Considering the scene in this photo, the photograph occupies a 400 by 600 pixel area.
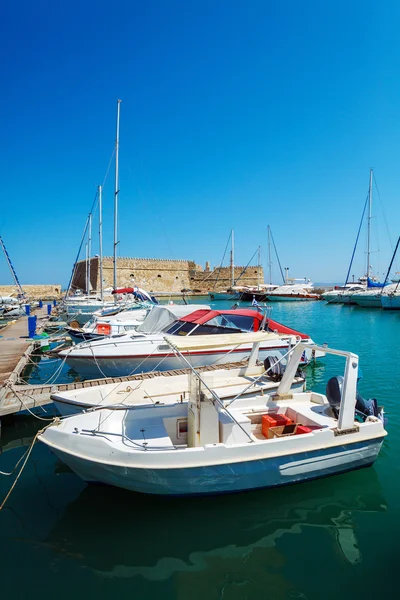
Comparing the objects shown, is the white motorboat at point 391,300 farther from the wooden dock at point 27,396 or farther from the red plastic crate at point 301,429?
the red plastic crate at point 301,429

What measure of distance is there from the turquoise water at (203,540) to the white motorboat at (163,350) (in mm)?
4690

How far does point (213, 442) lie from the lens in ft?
18.4

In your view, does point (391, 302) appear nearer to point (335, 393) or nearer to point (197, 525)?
point (335, 393)

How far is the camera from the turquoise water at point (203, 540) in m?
4.10

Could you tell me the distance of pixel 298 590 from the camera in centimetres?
404

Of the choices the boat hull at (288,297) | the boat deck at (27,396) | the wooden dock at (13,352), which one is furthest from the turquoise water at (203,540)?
the boat hull at (288,297)

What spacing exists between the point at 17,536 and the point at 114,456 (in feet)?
5.16

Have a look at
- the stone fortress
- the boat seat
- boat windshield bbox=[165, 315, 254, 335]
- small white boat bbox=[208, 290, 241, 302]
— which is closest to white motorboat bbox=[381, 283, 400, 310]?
small white boat bbox=[208, 290, 241, 302]

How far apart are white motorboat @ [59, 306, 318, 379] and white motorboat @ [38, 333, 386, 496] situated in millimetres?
4458

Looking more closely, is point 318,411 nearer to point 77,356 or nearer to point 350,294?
point 77,356

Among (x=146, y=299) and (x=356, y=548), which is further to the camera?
(x=146, y=299)

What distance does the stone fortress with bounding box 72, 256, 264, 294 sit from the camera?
202ft

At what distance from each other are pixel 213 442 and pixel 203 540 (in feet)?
4.13

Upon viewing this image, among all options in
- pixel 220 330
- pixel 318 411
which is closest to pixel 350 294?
pixel 220 330
